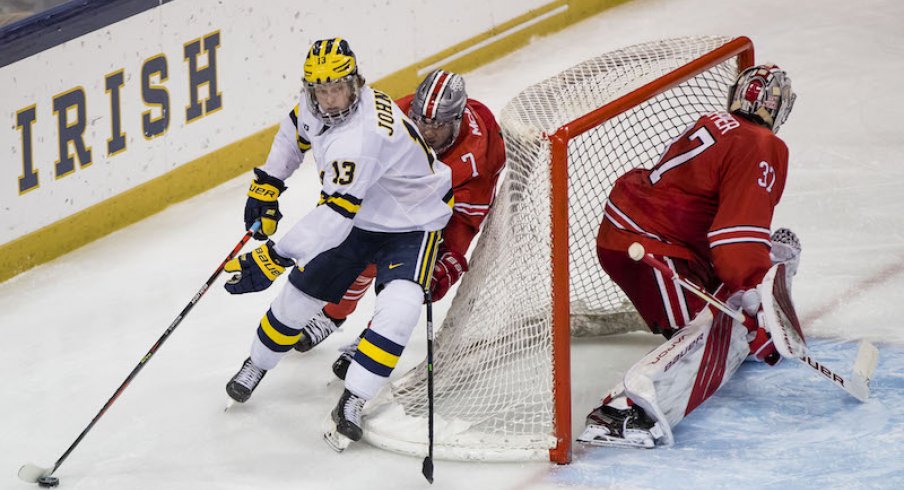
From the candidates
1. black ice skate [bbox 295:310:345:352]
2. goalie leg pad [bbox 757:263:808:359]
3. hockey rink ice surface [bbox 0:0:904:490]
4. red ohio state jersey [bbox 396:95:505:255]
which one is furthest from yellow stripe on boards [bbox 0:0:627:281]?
goalie leg pad [bbox 757:263:808:359]

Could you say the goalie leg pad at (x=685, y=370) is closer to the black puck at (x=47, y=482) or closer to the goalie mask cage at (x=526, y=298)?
the goalie mask cage at (x=526, y=298)

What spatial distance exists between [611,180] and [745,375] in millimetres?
723

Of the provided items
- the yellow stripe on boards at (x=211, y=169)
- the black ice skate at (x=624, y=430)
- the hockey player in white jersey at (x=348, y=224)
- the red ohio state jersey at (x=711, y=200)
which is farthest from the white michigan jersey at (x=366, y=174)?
the yellow stripe on boards at (x=211, y=169)

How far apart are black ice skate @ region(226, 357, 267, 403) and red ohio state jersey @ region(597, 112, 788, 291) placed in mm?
1008

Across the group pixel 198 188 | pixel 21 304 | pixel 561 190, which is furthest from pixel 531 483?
pixel 198 188

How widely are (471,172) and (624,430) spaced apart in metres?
0.84

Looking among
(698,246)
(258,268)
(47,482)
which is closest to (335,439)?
(258,268)

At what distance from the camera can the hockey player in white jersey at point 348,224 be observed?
350 centimetres

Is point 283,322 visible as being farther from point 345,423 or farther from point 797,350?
point 797,350

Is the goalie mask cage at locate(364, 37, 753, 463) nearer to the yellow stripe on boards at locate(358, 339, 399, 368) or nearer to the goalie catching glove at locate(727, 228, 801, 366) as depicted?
the yellow stripe on boards at locate(358, 339, 399, 368)

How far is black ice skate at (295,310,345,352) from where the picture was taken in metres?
4.21

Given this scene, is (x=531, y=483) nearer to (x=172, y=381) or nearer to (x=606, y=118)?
(x=606, y=118)

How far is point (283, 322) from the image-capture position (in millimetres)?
3807

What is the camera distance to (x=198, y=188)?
558 centimetres
